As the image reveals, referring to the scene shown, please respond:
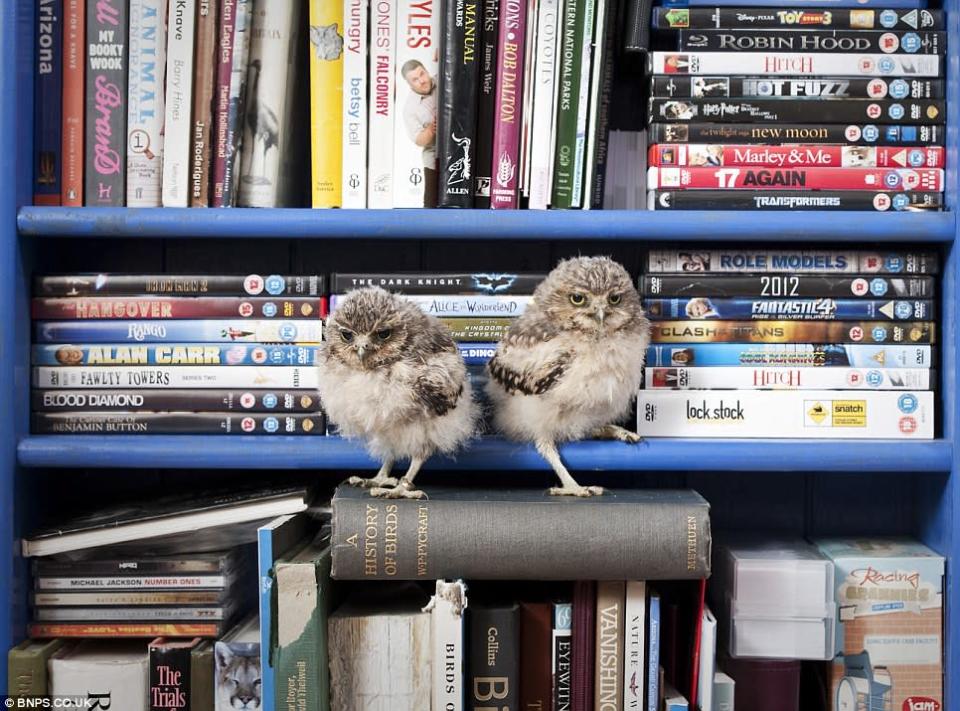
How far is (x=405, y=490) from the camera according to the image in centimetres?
90

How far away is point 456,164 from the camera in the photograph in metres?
0.97

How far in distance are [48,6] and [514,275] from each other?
663 millimetres

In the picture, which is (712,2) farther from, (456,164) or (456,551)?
(456,551)

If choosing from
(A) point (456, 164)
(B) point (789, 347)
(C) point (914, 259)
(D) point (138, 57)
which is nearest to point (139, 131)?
(D) point (138, 57)

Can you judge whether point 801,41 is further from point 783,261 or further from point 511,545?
point 511,545

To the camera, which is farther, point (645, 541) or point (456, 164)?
point (456, 164)

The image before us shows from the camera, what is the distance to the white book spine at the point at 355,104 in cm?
98

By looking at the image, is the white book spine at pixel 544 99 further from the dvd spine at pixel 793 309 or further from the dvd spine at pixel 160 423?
the dvd spine at pixel 160 423

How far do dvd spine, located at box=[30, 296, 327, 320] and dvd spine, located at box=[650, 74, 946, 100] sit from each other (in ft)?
1.69

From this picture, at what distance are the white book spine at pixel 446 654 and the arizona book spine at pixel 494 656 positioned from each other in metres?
0.03

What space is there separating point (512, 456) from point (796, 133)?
0.53 metres

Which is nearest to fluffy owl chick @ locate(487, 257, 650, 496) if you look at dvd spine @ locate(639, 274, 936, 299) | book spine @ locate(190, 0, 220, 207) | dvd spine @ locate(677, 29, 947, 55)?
dvd spine @ locate(639, 274, 936, 299)

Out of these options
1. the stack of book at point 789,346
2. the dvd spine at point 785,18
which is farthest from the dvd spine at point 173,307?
the dvd spine at point 785,18

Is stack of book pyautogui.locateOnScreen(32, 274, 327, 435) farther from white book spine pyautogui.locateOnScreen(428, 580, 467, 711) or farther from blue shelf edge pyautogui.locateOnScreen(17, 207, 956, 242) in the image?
white book spine pyautogui.locateOnScreen(428, 580, 467, 711)
